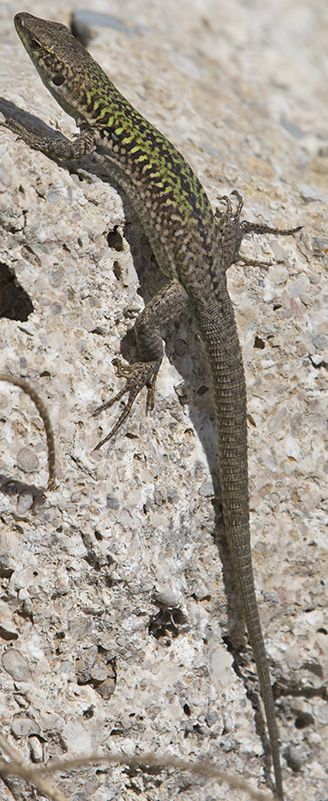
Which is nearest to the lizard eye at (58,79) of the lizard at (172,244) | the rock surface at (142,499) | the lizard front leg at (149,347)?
the lizard at (172,244)

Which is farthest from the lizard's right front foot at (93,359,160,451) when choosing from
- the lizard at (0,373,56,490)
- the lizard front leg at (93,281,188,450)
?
the lizard at (0,373,56,490)

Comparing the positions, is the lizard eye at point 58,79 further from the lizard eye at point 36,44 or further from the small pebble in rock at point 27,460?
the small pebble in rock at point 27,460

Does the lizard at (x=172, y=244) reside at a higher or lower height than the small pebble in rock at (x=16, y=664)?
higher

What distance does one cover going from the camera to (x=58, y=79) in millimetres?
3326

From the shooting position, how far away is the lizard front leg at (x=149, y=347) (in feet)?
9.75

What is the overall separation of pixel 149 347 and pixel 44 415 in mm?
695

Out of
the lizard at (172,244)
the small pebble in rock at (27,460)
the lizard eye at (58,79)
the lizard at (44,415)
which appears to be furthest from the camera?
the lizard eye at (58,79)

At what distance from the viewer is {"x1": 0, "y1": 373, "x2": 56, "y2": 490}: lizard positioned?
253 cm

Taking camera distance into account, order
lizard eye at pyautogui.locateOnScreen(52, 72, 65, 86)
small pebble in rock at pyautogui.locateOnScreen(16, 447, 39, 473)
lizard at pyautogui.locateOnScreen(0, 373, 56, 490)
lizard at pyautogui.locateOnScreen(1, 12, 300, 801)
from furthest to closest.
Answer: lizard eye at pyautogui.locateOnScreen(52, 72, 65, 86) < lizard at pyautogui.locateOnScreen(1, 12, 300, 801) < small pebble in rock at pyautogui.locateOnScreen(16, 447, 39, 473) < lizard at pyautogui.locateOnScreen(0, 373, 56, 490)

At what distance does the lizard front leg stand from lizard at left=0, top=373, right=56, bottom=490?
0.88 ft

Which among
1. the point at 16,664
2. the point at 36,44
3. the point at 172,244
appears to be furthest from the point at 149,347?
the point at 36,44

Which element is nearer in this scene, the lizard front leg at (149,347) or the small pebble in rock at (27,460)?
the small pebble in rock at (27,460)

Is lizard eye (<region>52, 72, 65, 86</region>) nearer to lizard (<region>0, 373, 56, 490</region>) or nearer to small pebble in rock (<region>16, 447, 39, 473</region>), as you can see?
lizard (<region>0, 373, 56, 490</region>)

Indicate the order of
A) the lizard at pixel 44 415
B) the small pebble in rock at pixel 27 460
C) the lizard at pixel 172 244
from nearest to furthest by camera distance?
the lizard at pixel 44 415 < the small pebble in rock at pixel 27 460 < the lizard at pixel 172 244
